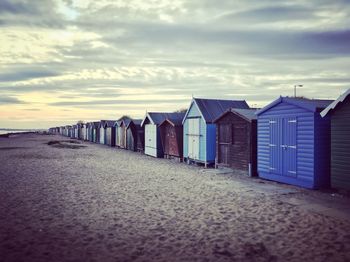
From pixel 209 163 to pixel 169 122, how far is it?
6.54m

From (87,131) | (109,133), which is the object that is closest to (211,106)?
(109,133)

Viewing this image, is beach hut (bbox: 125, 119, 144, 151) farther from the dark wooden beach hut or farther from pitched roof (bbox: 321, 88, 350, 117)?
pitched roof (bbox: 321, 88, 350, 117)

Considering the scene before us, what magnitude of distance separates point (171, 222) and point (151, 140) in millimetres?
22181

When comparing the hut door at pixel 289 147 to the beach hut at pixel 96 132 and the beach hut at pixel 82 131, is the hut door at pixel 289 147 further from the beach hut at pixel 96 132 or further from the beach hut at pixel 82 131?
the beach hut at pixel 82 131

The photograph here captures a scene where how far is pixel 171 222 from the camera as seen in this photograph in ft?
28.6

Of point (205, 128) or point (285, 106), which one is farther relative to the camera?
point (205, 128)

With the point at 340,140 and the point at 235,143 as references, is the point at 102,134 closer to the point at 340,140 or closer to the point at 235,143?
the point at 235,143

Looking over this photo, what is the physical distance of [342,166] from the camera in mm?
12336

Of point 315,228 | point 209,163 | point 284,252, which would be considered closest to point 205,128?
point 209,163

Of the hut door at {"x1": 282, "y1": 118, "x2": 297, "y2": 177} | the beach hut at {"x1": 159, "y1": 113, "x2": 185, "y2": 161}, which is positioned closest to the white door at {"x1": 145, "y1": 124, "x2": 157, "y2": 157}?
the beach hut at {"x1": 159, "y1": 113, "x2": 185, "y2": 161}

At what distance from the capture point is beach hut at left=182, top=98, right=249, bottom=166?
21.5m

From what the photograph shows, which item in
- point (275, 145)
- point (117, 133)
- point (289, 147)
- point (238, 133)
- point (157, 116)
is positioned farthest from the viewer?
point (117, 133)

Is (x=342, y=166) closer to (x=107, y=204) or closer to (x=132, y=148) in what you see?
(x=107, y=204)

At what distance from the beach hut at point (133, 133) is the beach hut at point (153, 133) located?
351 cm
